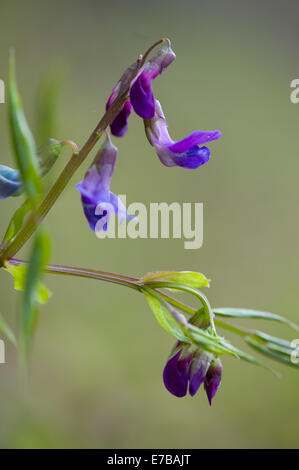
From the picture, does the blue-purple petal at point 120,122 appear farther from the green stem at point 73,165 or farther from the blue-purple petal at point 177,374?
the blue-purple petal at point 177,374

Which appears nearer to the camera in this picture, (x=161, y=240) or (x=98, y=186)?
(x=98, y=186)

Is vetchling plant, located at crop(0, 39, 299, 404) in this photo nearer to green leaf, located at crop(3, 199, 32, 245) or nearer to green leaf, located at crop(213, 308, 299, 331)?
green leaf, located at crop(3, 199, 32, 245)

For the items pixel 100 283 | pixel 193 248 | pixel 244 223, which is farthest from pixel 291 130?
pixel 100 283

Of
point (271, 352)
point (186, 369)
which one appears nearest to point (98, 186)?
point (186, 369)

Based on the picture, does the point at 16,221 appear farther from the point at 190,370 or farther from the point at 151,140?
the point at 190,370

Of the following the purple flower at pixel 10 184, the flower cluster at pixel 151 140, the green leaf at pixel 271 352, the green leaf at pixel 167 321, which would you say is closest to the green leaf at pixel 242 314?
the green leaf at pixel 271 352
